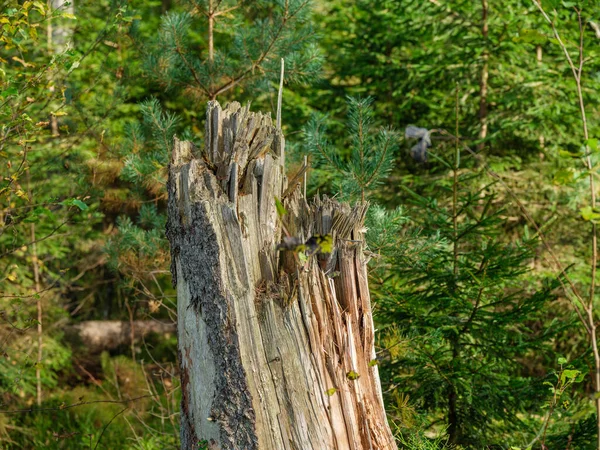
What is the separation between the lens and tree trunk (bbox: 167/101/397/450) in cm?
288

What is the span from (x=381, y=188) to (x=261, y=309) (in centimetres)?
451

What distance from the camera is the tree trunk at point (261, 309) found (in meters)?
2.88

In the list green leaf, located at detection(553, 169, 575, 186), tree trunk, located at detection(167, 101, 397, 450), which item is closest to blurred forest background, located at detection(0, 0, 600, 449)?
green leaf, located at detection(553, 169, 575, 186)

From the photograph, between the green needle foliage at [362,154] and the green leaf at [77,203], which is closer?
the green leaf at [77,203]

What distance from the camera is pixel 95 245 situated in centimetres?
880

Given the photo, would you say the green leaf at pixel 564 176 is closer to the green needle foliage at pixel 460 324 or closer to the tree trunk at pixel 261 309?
the tree trunk at pixel 261 309

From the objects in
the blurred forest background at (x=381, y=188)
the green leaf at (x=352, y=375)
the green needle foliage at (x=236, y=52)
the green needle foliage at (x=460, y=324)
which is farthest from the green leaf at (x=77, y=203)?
the green needle foliage at (x=236, y=52)

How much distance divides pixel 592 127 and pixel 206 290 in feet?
18.9

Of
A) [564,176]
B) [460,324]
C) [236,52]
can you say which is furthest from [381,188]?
[564,176]

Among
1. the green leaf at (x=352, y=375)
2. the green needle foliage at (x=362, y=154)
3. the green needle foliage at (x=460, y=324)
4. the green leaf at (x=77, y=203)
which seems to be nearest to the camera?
the green leaf at (x=352, y=375)

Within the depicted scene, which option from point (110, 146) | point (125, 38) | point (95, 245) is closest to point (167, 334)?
point (95, 245)

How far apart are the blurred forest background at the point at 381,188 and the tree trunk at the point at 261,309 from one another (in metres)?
0.71

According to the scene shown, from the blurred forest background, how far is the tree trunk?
27.9 inches

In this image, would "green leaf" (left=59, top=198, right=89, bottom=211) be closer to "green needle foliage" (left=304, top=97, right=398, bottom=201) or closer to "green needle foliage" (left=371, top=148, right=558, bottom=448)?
"green needle foliage" (left=304, top=97, right=398, bottom=201)
